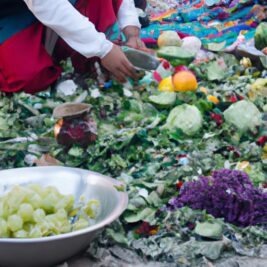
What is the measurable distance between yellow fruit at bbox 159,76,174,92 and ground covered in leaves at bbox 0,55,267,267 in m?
0.05

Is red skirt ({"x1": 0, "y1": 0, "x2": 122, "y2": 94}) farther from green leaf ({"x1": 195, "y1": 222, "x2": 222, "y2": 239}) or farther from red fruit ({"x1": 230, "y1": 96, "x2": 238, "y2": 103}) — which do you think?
green leaf ({"x1": 195, "y1": 222, "x2": 222, "y2": 239})

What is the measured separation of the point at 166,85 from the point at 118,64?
330 mm

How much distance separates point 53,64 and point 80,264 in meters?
1.67

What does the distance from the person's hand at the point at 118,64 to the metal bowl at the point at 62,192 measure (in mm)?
988

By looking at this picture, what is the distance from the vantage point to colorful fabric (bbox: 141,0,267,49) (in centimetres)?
502

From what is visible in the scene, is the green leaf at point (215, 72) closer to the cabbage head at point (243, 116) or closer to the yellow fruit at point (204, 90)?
the yellow fruit at point (204, 90)

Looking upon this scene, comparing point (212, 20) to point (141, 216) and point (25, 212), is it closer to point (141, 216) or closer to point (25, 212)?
point (141, 216)

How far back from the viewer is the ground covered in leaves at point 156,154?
2268 mm

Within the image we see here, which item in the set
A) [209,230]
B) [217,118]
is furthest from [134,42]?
[209,230]

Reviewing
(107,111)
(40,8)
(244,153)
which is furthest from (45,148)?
(244,153)

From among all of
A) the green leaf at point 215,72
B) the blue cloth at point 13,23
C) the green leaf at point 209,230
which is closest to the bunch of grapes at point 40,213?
the green leaf at point 209,230

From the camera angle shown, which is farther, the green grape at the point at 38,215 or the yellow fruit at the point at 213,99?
the yellow fruit at the point at 213,99

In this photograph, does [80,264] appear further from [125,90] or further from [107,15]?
[107,15]

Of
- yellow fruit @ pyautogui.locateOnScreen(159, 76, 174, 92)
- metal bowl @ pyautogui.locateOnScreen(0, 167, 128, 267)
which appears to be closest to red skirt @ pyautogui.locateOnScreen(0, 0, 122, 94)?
yellow fruit @ pyautogui.locateOnScreen(159, 76, 174, 92)
